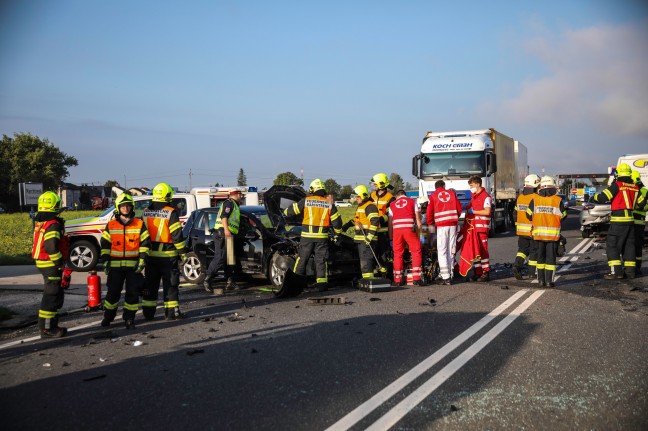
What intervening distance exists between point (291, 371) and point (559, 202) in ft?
22.6

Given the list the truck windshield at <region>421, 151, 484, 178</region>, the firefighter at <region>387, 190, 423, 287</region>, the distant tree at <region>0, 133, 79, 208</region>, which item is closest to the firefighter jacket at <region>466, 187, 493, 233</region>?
the firefighter at <region>387, 190, 423, 287</region>

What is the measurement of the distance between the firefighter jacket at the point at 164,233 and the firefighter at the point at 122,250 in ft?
0.78

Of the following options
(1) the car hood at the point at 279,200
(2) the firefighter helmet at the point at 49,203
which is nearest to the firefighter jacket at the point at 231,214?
(1) the car hood at the point at 279,200

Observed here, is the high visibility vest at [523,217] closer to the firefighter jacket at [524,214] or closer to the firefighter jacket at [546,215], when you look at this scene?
the firefighter jacket at [524,214]

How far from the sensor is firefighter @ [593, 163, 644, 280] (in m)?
11.8

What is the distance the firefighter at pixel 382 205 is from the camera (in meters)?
11.9

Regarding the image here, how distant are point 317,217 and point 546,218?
151 inches

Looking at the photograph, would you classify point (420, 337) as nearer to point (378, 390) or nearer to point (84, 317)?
point (378, 390)

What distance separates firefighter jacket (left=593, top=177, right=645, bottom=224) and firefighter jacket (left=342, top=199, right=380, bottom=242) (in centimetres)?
408

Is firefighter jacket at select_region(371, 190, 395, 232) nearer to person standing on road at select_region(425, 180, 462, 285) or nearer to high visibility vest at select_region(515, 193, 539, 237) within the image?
person standing on road at select_region(425, 180, 462, 285)

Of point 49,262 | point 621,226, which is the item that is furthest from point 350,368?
point 621,226

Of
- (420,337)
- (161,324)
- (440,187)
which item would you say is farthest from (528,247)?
(161,324)

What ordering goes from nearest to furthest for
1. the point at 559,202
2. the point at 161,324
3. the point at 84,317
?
the point at 161,324 < the point at 84,317 < the point at 559,202

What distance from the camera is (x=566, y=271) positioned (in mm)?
13133
